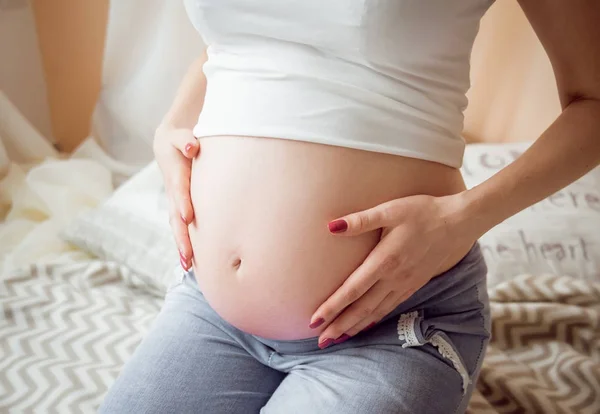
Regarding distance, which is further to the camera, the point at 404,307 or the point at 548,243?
the point at 548,243

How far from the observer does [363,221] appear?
61 cm

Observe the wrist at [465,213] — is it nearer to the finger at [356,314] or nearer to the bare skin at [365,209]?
the bare skin at [365,209]

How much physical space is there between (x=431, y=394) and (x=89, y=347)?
0.61 m

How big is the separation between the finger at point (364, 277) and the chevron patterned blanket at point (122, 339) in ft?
1.33

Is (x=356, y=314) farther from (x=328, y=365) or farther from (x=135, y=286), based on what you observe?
(x=135, y=286)

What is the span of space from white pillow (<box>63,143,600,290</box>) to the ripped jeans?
1.31 ft

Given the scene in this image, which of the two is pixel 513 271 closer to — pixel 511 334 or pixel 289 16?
pixel 511 334

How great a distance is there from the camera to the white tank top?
634mm

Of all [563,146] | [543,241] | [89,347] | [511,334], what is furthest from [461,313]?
[89,347]

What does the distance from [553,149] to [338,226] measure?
A: 254 mm

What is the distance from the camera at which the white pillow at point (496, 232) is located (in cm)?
113

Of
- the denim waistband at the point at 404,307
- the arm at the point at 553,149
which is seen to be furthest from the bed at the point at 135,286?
the arm at the point at 553,149

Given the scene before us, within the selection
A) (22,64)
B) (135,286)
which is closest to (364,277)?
(135,286)

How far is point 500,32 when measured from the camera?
1229 mm
